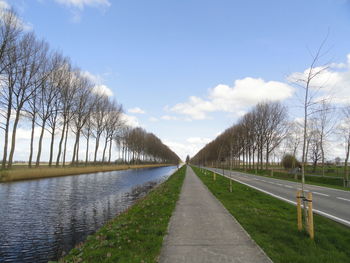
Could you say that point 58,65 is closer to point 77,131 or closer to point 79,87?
point 79,87

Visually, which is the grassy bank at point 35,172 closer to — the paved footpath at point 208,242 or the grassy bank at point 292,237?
the paved footpath at point 208,242

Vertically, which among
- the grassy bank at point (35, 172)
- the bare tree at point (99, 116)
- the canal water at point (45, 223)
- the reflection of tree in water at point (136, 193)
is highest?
the bare tree at point (99, 116)

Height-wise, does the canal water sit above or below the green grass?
below

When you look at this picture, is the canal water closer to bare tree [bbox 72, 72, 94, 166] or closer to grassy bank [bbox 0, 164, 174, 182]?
grassy bank [bbox 0, 164, 174, 182]

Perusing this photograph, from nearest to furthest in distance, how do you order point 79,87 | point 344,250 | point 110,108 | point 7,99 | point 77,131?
1. point 344,250
2. point 7,99
3. point 79,87
4. point 77,131
5. point 110,108

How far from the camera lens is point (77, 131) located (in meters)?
43.1

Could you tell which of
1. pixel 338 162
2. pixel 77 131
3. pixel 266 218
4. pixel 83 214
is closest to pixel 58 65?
pixel 77 131

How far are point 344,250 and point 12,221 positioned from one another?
37.4ft

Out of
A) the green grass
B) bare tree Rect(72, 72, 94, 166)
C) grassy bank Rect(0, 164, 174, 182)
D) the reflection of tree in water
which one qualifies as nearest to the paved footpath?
the green grass

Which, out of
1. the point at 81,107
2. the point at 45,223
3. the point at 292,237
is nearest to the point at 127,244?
the point at 292,237

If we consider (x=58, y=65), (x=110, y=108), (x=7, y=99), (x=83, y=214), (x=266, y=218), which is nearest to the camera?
(x=266, y=218)

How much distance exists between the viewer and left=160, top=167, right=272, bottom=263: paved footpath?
4898 mm

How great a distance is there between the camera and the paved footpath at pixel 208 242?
490cm

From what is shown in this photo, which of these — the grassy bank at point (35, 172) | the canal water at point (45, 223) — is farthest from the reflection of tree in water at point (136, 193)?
the grassy bank at point (35, 172)
